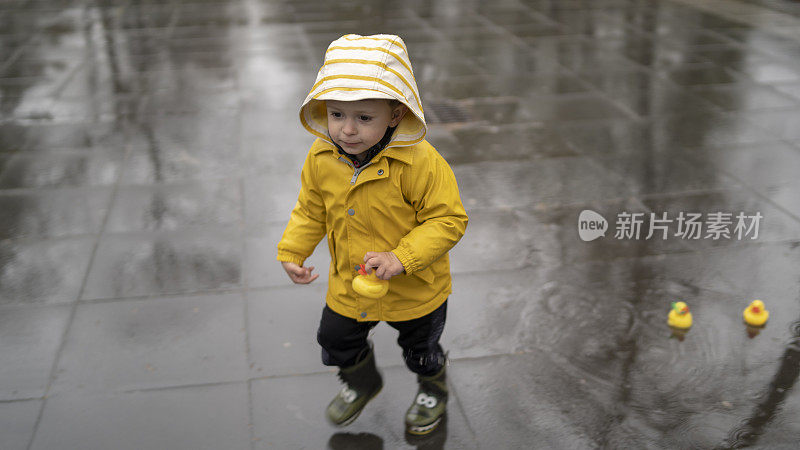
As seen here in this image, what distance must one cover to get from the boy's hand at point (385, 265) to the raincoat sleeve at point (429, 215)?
2cm

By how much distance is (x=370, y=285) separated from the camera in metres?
2.62

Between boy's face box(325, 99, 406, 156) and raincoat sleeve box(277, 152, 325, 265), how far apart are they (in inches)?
14.0

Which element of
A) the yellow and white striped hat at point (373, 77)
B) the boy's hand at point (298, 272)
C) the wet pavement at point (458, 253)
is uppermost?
the yellow and white striped hat at point (373, 77)

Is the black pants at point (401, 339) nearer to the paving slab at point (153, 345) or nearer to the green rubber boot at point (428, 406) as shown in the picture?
the green rubber boot at point (428, 406)

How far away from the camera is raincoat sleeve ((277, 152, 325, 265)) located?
9.28ft

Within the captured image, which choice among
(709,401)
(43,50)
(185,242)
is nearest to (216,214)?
(185,242)

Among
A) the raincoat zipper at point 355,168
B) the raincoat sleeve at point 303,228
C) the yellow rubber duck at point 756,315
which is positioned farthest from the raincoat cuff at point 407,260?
the yellow rubber duck at point 756,315

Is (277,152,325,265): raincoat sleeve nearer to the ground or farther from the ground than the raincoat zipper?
nearer to the ground

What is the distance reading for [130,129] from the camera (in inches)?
258

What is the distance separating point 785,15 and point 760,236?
24.0ft

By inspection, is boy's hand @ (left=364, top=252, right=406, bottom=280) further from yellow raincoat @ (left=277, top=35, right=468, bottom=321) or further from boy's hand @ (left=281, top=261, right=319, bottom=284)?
boy's hand @ (left=281, top=261, right=319, bottom=284)

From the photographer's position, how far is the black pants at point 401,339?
300 cm

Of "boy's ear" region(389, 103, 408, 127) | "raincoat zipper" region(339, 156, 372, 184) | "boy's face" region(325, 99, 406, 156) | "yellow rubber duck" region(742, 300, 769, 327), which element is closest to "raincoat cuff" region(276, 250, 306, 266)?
"raincoat zipper" region(339, 156, 372, 184)

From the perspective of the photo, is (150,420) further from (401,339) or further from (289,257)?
(401,339)
